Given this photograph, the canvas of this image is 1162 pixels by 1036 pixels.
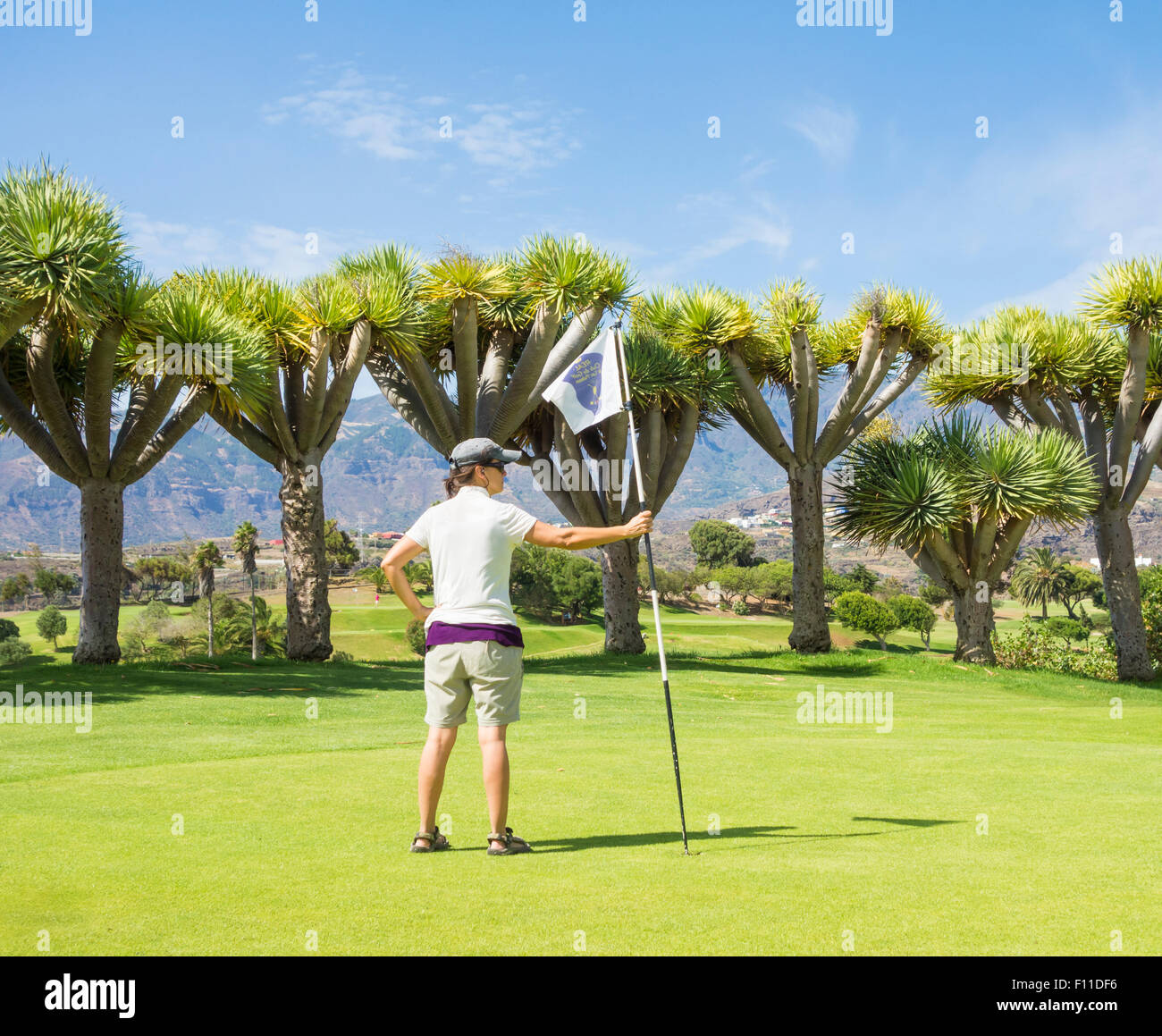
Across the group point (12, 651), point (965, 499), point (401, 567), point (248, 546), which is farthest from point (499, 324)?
point (12, 651)

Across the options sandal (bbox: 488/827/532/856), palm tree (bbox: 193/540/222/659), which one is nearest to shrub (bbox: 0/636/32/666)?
palm tree (bbox: 193/540/222/659)

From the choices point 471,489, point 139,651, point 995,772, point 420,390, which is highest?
point 420,390

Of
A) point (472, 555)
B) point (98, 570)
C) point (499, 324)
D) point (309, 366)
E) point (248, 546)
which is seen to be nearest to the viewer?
point (472, 555)

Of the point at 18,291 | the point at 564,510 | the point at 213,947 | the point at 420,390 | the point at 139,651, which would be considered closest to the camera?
the point at 213,947

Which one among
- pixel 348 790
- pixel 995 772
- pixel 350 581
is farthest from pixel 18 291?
pixel 350 581

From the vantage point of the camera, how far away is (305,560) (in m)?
22.6

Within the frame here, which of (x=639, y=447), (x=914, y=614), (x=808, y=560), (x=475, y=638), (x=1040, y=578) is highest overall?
(x=639, y=447)

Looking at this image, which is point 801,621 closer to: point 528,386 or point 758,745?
point 528,386

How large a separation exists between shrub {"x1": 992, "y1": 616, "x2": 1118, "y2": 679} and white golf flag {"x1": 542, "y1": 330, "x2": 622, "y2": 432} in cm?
2099

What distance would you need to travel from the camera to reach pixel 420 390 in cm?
2244

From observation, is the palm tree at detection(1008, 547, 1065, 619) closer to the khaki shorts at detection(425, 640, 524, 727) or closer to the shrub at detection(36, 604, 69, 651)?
the shrub at detection(36, 604, 69, 651)
